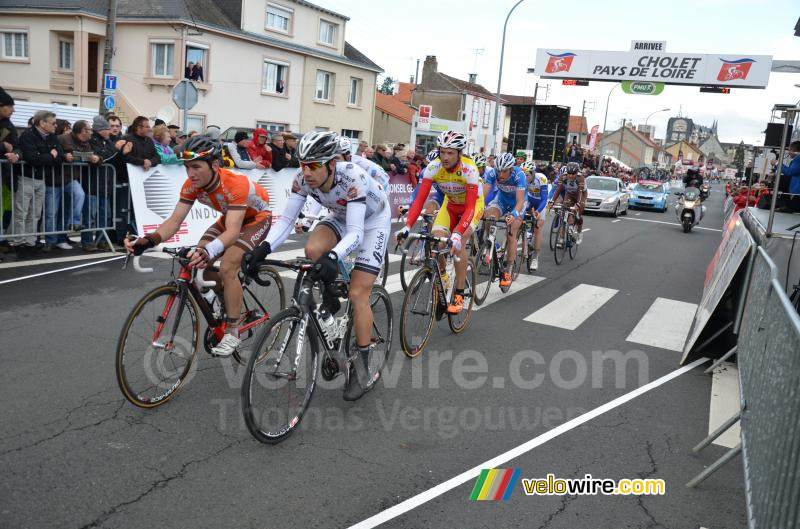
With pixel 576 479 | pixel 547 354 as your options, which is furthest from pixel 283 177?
pixel 576 479

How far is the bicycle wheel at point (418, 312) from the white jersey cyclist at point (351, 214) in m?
1.11

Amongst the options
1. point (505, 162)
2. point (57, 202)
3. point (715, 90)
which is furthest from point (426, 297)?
point (715, 90)

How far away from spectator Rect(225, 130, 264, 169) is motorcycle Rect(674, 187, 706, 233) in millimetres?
15938

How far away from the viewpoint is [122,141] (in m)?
9.91

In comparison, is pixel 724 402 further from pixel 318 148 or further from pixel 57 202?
pixel 57 202

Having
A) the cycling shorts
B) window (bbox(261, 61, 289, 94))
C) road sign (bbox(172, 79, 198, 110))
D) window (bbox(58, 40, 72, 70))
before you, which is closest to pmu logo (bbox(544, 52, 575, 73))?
window (bbox(261, 61, 289, 94))

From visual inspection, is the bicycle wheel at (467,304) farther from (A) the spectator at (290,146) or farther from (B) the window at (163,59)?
(B) the window at (163,59)

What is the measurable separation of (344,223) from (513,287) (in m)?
5.48

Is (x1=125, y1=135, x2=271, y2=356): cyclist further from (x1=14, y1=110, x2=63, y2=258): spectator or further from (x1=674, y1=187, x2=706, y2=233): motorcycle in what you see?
(x1=674, y1=187, x2=706, y2=233): motorcycle

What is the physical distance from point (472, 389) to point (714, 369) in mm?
2828

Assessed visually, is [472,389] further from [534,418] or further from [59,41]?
[59,41]

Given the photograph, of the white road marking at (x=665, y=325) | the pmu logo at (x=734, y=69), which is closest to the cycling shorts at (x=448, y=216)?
the white road marking at (x=665, y=325)

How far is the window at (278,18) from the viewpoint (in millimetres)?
33312

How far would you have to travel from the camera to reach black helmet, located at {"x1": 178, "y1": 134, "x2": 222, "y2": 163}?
477cm
